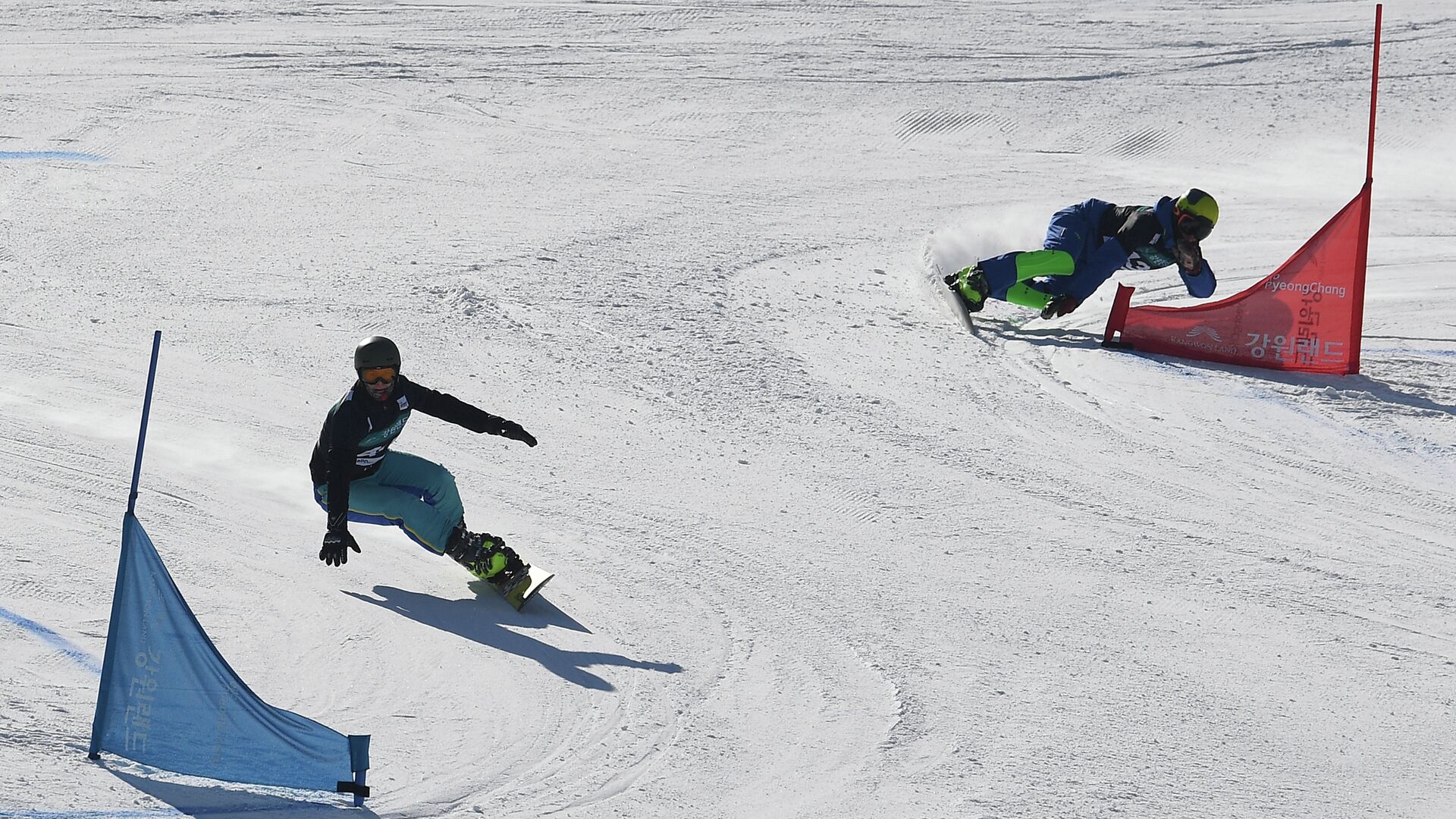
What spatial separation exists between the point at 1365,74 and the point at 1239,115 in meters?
1.70

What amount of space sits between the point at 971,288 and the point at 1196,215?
1.50m

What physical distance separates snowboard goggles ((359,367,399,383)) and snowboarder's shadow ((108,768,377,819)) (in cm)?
195

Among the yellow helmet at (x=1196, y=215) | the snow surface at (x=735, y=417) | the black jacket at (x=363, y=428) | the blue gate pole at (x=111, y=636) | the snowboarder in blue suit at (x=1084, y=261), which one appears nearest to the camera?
the blue gate pole at (x=111, y=636)

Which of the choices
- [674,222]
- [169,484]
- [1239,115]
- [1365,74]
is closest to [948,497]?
[169,484]

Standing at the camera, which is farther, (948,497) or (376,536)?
(948,497)

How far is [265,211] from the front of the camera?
38.7 ft

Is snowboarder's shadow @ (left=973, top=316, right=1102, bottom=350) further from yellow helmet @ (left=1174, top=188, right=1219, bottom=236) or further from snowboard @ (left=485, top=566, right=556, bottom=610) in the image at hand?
snowboard @ (left=485, top=566, right=556, bottom=610)

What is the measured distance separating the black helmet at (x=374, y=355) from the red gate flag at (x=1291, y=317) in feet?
17.2

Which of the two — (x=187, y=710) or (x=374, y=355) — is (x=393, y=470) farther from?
(x=187, y=710)

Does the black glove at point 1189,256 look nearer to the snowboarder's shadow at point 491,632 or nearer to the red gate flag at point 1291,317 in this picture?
the red gate flag at point 1291,317

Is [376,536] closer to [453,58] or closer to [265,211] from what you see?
[265,211]

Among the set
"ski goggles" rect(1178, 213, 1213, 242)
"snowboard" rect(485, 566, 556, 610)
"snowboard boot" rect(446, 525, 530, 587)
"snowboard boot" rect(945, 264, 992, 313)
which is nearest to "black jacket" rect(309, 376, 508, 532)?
"snowboard boot" rect(446, 525, 530, 587)

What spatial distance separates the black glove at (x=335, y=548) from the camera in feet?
20.0

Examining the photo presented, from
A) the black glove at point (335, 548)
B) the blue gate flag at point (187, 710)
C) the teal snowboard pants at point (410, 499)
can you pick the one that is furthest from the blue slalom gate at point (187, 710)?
the teal snowboard pants at point (410, 499)
